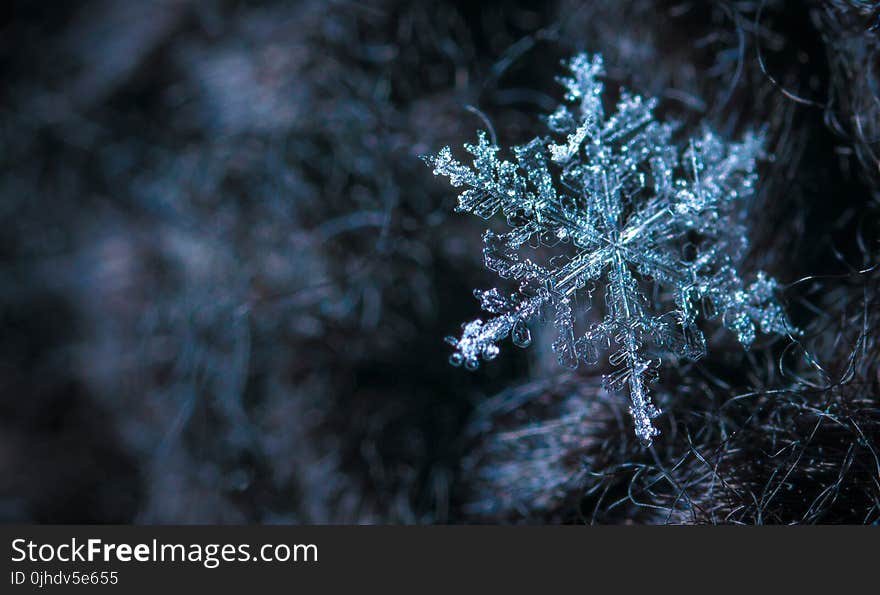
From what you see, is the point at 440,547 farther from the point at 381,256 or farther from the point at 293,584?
the point at 381,256

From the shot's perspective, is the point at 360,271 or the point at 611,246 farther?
the point at 360,271

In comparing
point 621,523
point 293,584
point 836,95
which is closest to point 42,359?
point 293,584

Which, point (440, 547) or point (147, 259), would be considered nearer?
point (440, 547)
